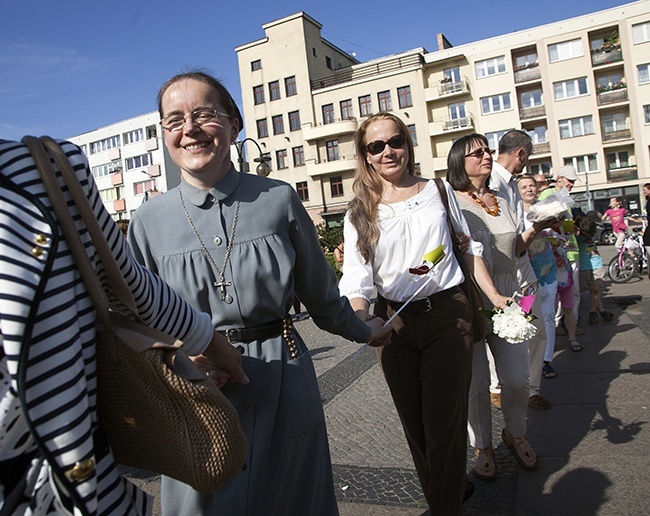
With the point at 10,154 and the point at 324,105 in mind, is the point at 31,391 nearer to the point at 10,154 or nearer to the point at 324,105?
the point at 10,154

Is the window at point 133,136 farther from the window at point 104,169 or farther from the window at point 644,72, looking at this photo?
the window at point 644,72

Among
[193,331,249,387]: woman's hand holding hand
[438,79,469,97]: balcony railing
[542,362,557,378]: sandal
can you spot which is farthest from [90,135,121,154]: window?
[193,331,249,387]: woman's hand holding hand

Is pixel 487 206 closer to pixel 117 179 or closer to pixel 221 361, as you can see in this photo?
pixel 221 361

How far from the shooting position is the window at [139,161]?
63.6 meters

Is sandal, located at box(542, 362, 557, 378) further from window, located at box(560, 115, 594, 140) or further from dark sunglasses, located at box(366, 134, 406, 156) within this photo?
window, located at box(560, 115, 594, 140)

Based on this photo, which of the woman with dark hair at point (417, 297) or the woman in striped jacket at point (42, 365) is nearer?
the woman in striped jacket at point (42, 365)

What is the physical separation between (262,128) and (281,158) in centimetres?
336

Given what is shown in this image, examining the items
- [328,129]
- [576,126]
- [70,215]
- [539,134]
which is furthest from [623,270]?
[328,129]

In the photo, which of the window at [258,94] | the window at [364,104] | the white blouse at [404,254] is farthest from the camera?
the window at [258,94]

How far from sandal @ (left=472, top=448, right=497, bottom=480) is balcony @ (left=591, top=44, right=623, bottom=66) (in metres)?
46.7

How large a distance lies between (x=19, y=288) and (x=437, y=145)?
47.7 m

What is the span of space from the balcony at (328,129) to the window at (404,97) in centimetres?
387

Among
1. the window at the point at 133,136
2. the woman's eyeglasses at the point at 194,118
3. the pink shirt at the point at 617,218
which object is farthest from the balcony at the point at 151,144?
the woman's eyeglasses at the point at 194,118

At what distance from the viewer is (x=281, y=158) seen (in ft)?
166
